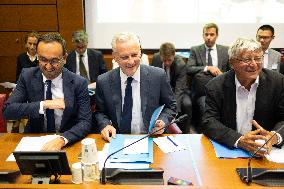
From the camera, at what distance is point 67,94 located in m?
2.59

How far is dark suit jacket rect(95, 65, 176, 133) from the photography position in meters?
2.65

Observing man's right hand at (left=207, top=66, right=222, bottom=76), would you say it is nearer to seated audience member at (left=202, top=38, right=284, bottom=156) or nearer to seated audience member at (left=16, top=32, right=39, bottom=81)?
seated audience member at (left=202, top=38, right=284, bottom=156)

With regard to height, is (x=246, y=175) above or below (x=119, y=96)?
below

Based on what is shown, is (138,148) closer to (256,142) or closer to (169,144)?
(169,144)

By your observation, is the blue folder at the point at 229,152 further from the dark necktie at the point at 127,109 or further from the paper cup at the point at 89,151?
the paper cup at the point at 89,151

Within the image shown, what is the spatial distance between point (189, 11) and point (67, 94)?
3.82 m

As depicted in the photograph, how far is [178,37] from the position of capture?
5.91 m

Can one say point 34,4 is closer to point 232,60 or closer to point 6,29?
point 6,29

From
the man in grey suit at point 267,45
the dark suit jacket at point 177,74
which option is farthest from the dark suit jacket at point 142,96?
the man in grey suit at point 267,45

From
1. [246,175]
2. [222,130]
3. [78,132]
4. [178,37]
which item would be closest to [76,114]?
[78,132]

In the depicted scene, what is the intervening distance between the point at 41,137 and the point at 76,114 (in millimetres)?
325

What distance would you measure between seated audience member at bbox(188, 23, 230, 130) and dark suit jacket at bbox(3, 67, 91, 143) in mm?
2442

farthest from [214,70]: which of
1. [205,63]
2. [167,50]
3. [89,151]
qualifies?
[89,151]

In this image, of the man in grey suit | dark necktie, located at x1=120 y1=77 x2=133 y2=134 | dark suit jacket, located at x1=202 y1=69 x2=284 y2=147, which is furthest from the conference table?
the man in grey suit
